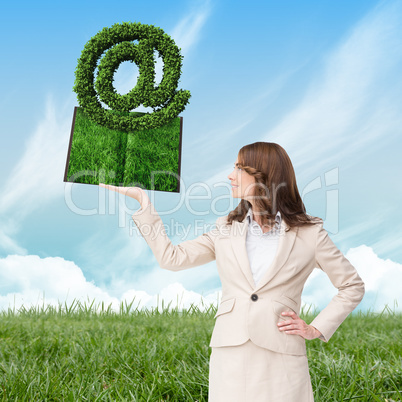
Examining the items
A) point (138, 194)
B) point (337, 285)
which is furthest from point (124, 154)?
point (337, 285)

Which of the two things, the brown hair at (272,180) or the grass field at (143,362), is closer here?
the brown hair at (272,180)

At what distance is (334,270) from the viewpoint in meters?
2.26

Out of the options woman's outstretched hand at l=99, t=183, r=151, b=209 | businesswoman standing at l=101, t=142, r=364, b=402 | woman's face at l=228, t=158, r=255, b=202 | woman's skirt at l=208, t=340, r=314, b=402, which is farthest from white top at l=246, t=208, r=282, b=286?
woman's outstretched hand at l=99, t=183, r=151, b=209

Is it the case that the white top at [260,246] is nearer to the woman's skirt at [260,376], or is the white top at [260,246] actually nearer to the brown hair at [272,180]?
the brown hair at [272,180]

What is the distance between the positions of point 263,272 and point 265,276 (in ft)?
0.23

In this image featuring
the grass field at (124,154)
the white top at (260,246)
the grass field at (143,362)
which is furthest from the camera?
the grass field at (124,154)

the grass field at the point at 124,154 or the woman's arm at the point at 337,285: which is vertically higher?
the grass field at the point at 124,154

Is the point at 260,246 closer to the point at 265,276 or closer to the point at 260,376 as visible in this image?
the point at 265,276

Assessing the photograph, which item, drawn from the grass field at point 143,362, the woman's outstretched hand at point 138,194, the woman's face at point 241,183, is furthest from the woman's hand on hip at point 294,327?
the grass field at point 143,362

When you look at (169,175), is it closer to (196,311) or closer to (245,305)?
(245,305)

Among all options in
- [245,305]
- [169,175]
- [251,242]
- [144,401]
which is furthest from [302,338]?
[169,175]

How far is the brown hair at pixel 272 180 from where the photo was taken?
229cm

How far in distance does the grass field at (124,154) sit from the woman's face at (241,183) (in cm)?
121

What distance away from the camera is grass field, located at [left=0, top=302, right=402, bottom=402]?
3078 millimetres
